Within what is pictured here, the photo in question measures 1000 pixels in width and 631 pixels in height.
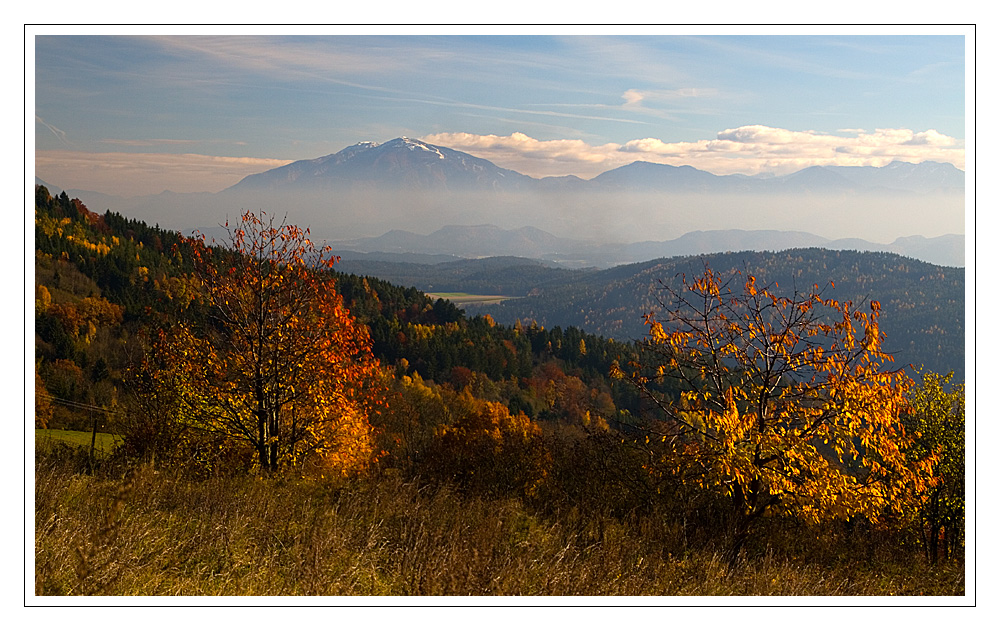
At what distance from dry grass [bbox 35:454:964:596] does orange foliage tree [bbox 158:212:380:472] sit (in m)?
1.96

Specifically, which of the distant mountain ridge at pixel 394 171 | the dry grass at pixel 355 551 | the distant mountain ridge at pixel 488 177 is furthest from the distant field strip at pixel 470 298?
the dry grass at pixel 355 551

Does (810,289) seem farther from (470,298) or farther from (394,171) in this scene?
(470,298)

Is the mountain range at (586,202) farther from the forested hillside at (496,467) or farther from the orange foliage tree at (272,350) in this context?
the forested hillside at (496,467)

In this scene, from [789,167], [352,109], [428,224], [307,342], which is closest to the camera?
[307,342]

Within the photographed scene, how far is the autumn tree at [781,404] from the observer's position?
17.4ft

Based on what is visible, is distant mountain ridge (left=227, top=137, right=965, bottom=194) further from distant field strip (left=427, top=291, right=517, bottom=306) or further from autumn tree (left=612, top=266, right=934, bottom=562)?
distant field strip (left=427, top=291, right=517, bottom=306)

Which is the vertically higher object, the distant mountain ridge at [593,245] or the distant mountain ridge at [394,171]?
the distant mountain ridge at [394,171]

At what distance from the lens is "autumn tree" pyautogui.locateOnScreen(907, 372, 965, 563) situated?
10.5m

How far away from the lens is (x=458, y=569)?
14.9ft

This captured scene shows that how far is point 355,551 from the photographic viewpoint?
4.65 meters

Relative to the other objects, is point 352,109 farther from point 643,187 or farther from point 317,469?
point 643,187

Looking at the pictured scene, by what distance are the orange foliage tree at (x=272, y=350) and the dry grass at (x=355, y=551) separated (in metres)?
1.96
